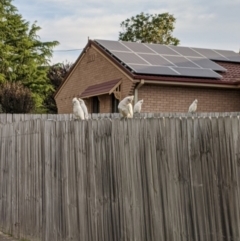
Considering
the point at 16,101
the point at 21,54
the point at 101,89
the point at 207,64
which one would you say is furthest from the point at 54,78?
the point at 207,64

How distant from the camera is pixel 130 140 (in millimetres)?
5375

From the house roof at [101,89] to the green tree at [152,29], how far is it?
22.1 m

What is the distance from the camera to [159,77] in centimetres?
1548

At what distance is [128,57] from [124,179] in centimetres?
1187

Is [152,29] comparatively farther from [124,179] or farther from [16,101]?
[124,179]

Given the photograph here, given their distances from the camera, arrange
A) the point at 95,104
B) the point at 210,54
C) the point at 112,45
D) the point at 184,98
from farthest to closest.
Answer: the point at 210,54 < the point at 95,104 < the point at 112,45 < the point at 184,98

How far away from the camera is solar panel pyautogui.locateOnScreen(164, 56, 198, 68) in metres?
17.1

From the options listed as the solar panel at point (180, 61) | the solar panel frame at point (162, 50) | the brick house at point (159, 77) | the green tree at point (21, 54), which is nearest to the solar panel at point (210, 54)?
the brick house at point (159, 77)

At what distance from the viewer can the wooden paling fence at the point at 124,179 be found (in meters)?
4.23

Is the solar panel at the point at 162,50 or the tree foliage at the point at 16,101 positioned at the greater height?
the solar panel at the point at 162,50

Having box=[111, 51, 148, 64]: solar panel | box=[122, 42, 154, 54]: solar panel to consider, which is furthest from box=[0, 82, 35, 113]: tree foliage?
box=[111, 51, 148, 64]: solar panel

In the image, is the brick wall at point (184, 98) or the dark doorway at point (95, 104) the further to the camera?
the dark doorway at point (95, 104)

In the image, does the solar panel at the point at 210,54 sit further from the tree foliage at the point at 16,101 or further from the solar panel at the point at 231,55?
the tree foliage at the point at 16,101

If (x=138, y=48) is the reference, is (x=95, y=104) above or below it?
below
